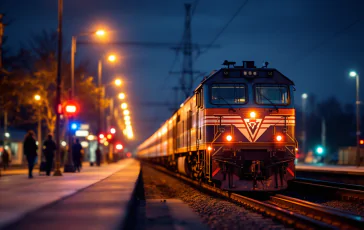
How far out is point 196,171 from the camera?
70.8ft

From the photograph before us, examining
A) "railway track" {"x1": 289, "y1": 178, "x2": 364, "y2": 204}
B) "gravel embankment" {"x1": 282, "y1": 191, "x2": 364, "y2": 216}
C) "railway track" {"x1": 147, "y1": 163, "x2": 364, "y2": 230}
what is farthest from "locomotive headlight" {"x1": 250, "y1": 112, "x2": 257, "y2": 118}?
"railway track" {"x1": 289, "y1": 178, "x2": 364, "y2": 204}

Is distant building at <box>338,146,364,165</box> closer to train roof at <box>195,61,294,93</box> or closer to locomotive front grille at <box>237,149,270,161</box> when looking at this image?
train roof at <box>195,61,294,93</box>

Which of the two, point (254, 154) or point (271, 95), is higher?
point (271, 95)

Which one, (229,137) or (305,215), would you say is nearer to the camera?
(305,215)

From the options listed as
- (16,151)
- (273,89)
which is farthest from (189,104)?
(16,151)

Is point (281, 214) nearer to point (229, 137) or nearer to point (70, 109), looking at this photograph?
point (229, 137)

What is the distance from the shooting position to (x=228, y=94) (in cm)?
1797

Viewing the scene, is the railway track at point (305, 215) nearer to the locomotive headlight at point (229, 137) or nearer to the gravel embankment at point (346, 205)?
the gravel embankment at point (346, 205)

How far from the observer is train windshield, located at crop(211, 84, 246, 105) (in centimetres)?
1784

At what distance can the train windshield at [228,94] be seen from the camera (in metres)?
17.8

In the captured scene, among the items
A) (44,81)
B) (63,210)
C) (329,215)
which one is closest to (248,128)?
(329,215)

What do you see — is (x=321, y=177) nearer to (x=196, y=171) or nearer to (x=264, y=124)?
(x=196, y=171)

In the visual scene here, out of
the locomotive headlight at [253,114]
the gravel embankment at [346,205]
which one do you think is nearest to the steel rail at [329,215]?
the gravel embankment at [346,205]

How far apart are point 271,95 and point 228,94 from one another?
4.44ft
